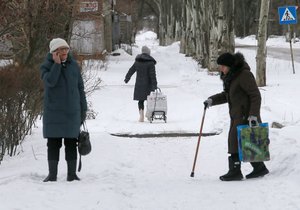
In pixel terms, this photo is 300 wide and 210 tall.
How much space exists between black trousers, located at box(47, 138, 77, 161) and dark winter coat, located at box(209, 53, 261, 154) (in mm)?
1938

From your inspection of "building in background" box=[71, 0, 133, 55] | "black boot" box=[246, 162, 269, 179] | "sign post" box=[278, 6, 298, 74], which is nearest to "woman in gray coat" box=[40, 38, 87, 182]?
"black boot" box=[246, 162, 269, 179]

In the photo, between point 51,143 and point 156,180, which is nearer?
point 51,143

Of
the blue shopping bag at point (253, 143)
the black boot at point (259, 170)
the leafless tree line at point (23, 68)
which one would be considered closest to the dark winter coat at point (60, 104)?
the leafless tree line at point (23, 68)

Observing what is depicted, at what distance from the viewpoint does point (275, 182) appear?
639cm

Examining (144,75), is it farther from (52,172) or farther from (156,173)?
(52,172)

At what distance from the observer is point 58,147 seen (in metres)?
6.61

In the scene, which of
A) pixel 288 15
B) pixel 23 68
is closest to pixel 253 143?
pixel 23 68

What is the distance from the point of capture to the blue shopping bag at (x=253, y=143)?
6.73m

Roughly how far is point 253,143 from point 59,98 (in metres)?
2.36

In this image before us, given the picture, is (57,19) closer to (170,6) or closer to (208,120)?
(208,120)

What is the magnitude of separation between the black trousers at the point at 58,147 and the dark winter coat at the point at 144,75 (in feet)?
19.2

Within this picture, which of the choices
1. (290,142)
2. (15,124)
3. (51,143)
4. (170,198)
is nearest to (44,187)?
(51,143)

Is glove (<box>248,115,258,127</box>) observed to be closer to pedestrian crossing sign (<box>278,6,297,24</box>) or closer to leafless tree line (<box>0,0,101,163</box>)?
leafless tree line (<box>0,0,101,163</box>)

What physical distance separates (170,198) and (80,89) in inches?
67.4
